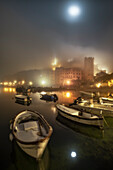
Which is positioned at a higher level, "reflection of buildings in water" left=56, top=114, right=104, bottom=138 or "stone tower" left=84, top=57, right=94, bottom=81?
"stone tower" left=84, top=57, right=94, bottom=81

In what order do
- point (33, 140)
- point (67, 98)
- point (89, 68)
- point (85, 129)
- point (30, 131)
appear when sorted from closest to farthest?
point (33, 140), point (30, 131), point (85, 129), point (67, 98), point (89, 68)

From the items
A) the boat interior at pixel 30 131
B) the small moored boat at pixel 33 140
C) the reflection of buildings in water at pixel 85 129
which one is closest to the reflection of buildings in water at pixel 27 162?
the small moored boat at pixel 33 140

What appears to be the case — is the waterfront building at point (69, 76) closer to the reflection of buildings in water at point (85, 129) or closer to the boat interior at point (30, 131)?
the reflection of buildings in water at point (85, 129)

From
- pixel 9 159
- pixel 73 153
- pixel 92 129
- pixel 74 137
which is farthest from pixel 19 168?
pixel 92 129

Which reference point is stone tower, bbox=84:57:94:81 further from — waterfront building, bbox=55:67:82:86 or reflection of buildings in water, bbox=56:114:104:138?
reflection of buildings in water, bbox=56:114:104:138

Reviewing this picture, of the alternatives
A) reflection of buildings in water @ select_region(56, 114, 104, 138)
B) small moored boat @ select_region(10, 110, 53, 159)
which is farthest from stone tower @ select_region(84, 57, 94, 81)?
small moored boat @ select_region(10, 110, 53, 159)

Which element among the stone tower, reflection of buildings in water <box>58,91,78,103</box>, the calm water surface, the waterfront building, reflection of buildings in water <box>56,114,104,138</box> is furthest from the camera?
the stone tower

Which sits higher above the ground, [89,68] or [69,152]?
[89,68]

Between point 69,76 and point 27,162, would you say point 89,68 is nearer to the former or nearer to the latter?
point 69,76

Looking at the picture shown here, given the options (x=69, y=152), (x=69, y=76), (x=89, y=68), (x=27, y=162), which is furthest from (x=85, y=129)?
(x=89, y=68)

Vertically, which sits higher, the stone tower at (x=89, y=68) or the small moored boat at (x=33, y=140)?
the stone tower at (x=89, y=68)

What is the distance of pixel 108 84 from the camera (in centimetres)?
6016

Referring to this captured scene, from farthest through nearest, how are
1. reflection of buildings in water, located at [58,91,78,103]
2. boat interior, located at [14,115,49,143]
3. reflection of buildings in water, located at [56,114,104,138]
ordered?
reflection of buildings in water, located at [58,91,78,103], reflection of buildings in water, located at [56,114,104,138], boat interior, located at [14,115,49,143]

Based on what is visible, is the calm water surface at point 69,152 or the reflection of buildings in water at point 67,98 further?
the reflection of buildings in water at point 67,98
